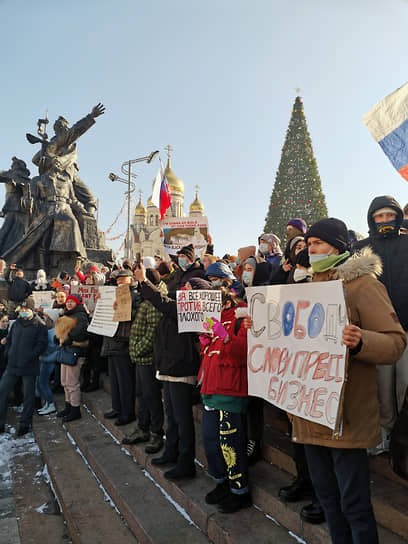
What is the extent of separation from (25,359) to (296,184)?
13845mm

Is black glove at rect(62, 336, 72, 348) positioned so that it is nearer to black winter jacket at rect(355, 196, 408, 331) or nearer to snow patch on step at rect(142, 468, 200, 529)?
snow patch on step at rect(142, 468, 200, 529)

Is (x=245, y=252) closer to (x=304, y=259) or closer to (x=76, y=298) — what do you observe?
(x=304, y=259)

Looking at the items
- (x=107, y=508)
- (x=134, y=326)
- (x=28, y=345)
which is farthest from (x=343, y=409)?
(x=28, y=345)

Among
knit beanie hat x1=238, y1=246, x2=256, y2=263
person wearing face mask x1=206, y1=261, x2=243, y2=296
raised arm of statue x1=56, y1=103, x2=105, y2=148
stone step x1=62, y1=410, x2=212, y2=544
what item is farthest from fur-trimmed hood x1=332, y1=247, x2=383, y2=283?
raised arm of statue x1=56, y1=103, x2=105, y2=148

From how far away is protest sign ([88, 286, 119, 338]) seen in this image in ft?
17.4

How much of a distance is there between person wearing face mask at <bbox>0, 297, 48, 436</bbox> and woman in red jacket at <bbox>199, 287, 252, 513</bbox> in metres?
4.42

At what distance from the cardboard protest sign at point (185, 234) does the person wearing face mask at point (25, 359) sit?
11.1 feet

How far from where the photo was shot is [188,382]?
377 centimetres

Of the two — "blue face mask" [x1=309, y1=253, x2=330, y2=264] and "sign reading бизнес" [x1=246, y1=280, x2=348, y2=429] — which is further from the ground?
"blue face mask" [x1=309, y1=253, x2=330, y2=264]

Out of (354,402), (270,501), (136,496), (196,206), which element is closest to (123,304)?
(136,496)

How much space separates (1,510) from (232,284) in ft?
11.4

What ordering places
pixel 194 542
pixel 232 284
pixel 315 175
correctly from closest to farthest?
pixel 194 542
pixel 232 284
pixel 315 175

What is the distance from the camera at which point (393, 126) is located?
11.1ft

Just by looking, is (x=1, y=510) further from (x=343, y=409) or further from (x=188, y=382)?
(x=343, y=409)
